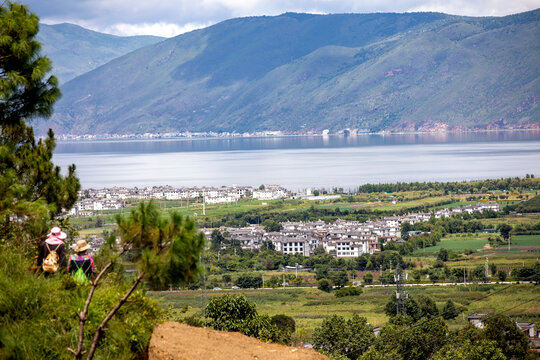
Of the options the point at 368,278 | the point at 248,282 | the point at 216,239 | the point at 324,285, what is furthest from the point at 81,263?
the point at 216,239

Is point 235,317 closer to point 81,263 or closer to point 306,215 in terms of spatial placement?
point 81,263

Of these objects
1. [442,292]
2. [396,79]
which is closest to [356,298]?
[442,292]

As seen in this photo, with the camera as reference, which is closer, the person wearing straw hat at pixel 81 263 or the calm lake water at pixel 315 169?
the person wearing straw hat at pixel 81 263

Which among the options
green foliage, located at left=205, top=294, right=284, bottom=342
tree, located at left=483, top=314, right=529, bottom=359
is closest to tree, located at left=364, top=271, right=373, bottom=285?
tree, located at left=483, top=314, right=529, bottom=359

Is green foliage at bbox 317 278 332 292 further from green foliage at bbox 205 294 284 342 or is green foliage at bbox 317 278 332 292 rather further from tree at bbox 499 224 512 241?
green foliage at bbox 205 294 284 342

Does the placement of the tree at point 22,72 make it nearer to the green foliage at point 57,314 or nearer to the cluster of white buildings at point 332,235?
the green foliage at point 57,314

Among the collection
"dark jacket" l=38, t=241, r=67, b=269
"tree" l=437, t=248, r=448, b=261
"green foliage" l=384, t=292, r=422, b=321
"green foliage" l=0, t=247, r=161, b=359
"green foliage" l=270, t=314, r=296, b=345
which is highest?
"dark jacket" l=38, t=241, r=67, b=269

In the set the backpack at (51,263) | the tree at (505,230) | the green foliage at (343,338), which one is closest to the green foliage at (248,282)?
the green foliage at (343,338)
